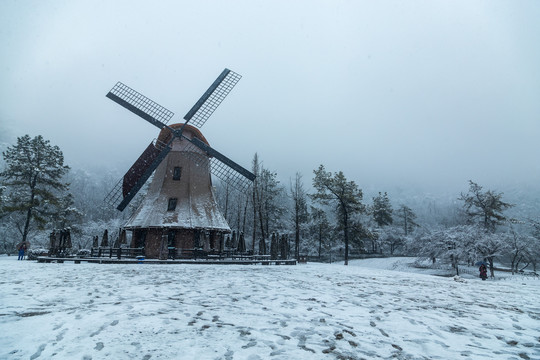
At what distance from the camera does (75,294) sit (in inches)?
243

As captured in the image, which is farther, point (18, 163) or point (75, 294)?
point (18, 163)

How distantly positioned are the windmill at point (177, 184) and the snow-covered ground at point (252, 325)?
11.7 m

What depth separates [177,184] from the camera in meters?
20.1

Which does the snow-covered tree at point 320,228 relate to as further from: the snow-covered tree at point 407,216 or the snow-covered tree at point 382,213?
the snow-covered tree at point 407,216

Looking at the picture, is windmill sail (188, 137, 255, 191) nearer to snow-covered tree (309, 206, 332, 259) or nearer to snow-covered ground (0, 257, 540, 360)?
snow-covered ground (0, 257, 540, 360)

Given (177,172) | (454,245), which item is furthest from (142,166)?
(454,245)

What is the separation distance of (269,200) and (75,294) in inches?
1321

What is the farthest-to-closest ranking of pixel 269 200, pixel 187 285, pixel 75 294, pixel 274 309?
1. pixel 269 200
2. pixel 187 285
3. pixel 75 294
4. pixel 274 309

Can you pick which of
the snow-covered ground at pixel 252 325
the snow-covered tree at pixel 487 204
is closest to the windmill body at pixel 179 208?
the snow-covered ground at pixel 252 325

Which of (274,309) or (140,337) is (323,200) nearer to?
(274,309)

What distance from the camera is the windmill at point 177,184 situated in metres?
18.6

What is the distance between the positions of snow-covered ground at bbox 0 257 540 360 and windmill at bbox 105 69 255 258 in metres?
11.7

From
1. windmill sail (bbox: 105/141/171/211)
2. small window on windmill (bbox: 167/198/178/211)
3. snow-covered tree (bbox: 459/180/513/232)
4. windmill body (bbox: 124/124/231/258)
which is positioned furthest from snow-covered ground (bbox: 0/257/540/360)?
snow-covered tree (bbox: 459/180/513/232)

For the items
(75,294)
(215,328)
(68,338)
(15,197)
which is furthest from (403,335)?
(15,197)
